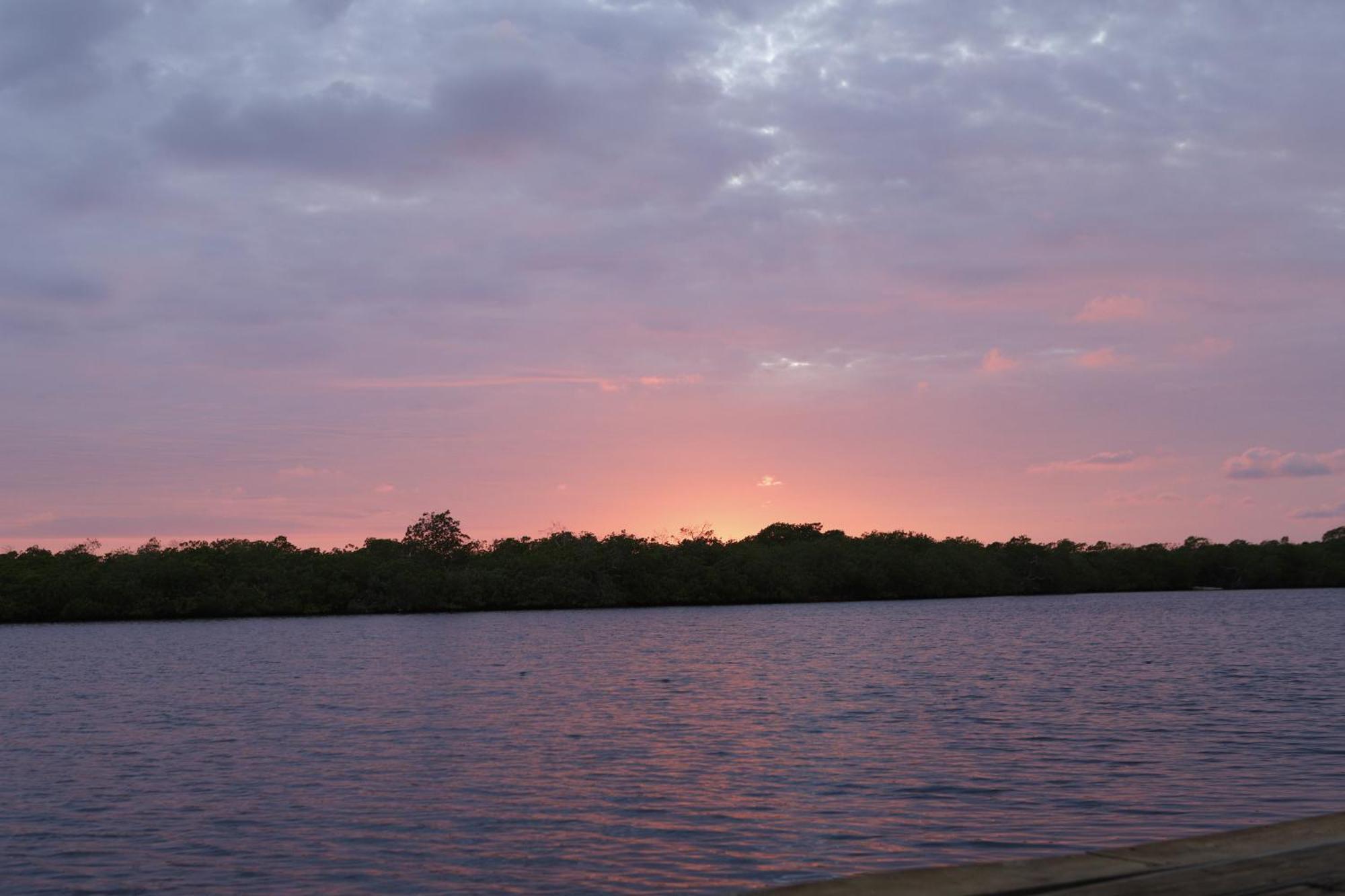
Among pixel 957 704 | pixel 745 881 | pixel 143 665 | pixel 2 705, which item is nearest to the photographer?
pixel 745 881

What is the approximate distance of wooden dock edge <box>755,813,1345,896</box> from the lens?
11086 mm

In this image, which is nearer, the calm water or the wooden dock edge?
the wooden dock edge

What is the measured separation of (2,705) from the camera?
170ft

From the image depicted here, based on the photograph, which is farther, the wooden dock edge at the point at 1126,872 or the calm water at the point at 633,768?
the calm water at the point at 633,768

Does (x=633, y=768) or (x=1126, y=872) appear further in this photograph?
(x=633, y=768)

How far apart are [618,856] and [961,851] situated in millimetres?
5812

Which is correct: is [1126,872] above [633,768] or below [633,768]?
above

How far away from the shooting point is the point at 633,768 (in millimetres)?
29719

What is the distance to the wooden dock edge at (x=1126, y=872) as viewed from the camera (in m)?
11.1

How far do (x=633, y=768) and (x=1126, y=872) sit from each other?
19245 mm

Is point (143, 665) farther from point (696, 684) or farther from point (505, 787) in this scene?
point (505, 787)

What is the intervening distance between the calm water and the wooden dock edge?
6.45 m

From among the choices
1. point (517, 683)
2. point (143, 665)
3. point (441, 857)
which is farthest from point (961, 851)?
point (143, 665)

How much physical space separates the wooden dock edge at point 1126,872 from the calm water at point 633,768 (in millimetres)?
6447
